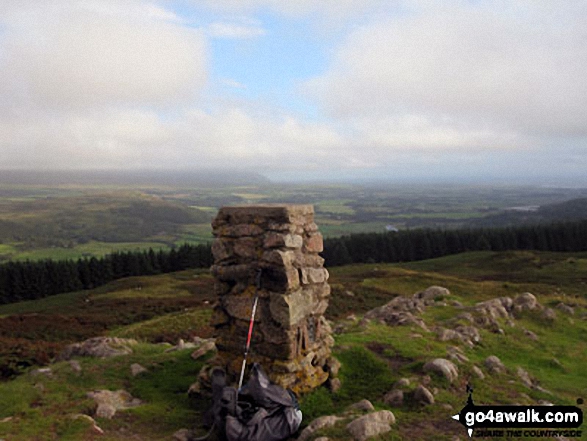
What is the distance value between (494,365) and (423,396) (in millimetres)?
4960

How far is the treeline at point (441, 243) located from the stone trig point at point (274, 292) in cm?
8894

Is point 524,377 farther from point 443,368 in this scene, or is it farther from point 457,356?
point 443,368

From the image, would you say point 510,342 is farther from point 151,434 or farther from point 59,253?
point 59,253

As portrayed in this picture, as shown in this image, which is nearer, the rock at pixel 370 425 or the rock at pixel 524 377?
the rock at pixel 370 425

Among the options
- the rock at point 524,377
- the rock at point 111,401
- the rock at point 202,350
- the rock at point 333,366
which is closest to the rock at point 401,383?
the rock at point 333,366

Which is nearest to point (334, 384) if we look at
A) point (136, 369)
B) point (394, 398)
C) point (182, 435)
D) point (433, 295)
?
point (394, 398)

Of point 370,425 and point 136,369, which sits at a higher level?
point 370,425

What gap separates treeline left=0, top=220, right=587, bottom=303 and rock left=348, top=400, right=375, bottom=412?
274 ft

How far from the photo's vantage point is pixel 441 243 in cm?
10600

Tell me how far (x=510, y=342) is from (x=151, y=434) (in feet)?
52.0

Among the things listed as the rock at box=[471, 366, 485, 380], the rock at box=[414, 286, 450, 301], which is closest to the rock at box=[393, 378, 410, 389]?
the rock at box=[471, 366, 485, 380]

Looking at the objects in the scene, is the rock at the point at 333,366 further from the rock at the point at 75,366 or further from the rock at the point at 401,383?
the rock at the point at 75,366

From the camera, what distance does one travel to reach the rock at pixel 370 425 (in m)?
9.12

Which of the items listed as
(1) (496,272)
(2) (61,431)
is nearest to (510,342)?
(2) (61,431)
